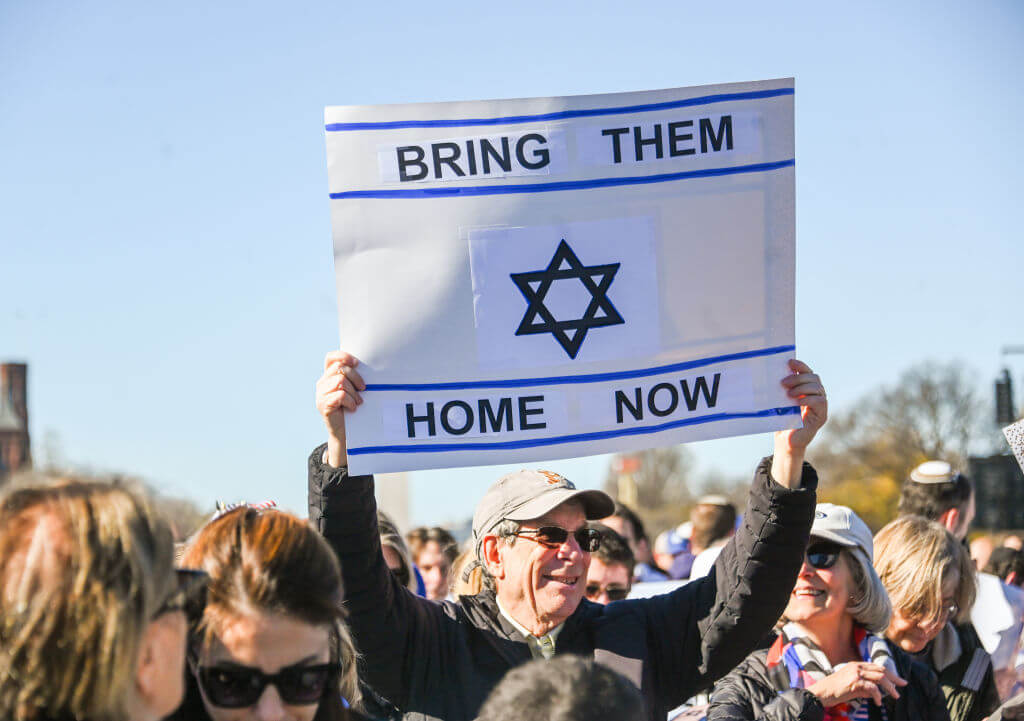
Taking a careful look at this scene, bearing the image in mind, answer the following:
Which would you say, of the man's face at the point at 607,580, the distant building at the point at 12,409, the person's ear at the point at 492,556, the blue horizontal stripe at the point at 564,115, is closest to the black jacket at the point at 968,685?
the man's face at the point at 607,580

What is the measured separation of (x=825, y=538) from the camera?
408 cm

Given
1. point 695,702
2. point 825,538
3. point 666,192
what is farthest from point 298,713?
point 695,702

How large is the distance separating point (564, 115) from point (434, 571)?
179 inches

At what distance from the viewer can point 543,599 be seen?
11.7 feet

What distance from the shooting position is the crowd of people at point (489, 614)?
1960 mm

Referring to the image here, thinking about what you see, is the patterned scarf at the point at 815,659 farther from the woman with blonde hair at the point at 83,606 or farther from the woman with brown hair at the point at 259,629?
the woman with blonde hair at the point at 83,606

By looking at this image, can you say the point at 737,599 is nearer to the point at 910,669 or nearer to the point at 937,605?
the point at 910,669

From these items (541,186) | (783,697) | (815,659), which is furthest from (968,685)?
(541,186)

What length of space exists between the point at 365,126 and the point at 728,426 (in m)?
1.29

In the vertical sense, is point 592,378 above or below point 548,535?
above

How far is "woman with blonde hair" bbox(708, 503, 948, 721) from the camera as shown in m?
3.80

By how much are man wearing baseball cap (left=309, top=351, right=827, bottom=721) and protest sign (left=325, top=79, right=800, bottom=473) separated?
4.1 inches

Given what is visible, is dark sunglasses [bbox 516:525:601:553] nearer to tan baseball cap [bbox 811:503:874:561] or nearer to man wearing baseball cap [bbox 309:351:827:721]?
man wearing baseball cap [bbox 309:351:827:721]

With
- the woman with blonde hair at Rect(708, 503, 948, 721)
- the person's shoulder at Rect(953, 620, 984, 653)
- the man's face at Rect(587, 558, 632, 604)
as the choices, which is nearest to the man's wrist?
the woman with blonde hair at Rect(708, 503, 948, 721)
